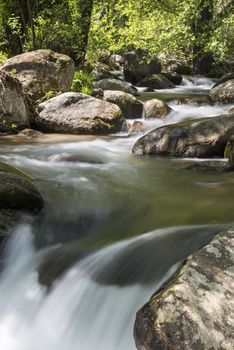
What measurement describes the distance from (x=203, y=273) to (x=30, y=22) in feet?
46.4

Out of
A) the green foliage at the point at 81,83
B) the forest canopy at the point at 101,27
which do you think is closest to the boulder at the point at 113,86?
the green foliage at the point at 81,83

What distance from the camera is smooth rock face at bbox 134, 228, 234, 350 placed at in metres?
2.48

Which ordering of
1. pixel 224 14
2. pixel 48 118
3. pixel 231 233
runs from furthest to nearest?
pixel 224 14 < pixel 48 118 < pixel 231 233

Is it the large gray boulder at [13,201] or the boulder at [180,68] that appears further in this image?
the boulder at [180,68]

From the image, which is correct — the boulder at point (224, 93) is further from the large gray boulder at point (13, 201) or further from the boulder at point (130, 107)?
the large gray boulder at point (13, 201)

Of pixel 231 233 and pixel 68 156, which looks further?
pixel 68 156

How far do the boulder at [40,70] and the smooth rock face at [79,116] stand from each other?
4.07 ft

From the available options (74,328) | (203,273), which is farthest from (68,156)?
(203,273)

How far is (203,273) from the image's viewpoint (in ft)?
9.42

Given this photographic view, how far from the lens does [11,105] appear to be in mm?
10195

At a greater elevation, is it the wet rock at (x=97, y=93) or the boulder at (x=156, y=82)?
the wet rock at (x=97, y=93)

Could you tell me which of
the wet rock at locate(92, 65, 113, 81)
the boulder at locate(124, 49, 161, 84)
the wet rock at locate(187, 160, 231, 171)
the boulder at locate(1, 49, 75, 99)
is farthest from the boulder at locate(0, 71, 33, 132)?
the boulder at locate(124, 49, 161, 84)

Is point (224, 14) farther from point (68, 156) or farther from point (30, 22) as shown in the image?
point (68, 156)

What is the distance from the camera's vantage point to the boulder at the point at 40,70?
38.3ft
